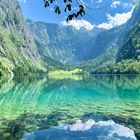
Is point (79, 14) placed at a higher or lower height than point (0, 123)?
higher

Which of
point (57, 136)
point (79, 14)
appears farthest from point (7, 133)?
point (79, 14)

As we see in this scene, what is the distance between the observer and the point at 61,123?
148 ft

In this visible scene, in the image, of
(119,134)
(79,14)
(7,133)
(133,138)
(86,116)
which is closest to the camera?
(79,14)

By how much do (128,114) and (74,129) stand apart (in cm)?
1508

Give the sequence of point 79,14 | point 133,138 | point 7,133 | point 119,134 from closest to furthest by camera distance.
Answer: point 79,14 → point 133,138 → point 119,134 → point 7,133

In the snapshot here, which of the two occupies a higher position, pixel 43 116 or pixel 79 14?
pixel 79 14

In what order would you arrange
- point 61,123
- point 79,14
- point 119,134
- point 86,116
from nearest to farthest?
point 79,14
point 119,134
point 61,123
point 86,116

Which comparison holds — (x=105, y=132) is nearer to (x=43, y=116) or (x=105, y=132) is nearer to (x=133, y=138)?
(x=133, y=138)

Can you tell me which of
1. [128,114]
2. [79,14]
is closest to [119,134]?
[128,114]

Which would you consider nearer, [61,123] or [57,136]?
[57,136]

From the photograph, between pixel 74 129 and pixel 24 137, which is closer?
pixel 24 137

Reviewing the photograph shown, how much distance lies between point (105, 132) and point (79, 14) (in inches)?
1056

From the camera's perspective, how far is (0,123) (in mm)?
46312

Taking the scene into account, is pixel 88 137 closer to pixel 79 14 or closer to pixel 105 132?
pixel 105 132
